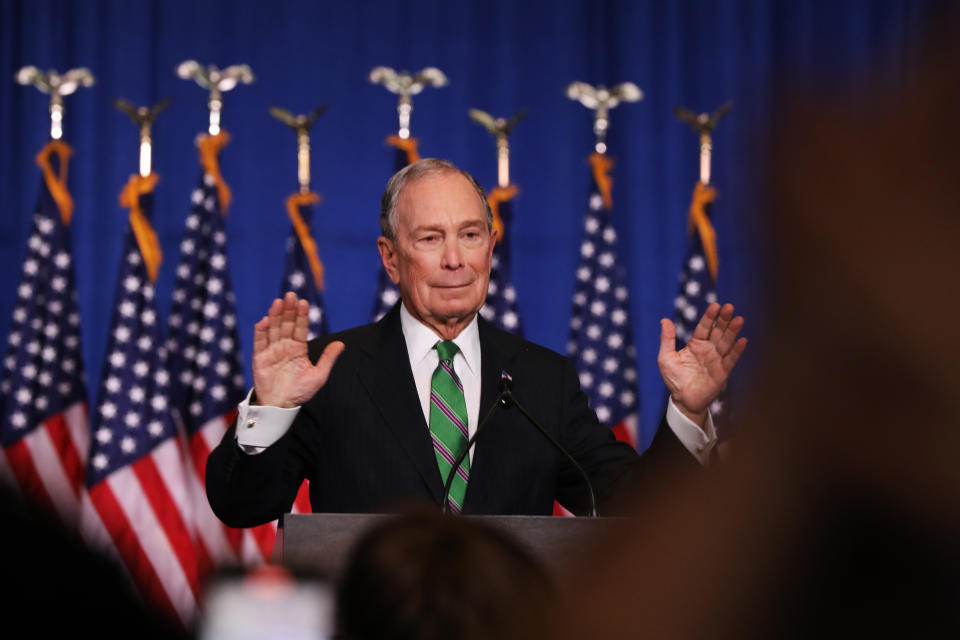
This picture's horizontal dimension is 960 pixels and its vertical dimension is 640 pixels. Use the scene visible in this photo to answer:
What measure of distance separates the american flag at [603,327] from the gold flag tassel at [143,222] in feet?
7.72

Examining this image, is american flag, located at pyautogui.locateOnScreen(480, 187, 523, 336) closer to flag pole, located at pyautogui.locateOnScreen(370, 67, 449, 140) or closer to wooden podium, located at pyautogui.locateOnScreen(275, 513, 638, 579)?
flag pole, located at pyautogui.locateOnScreen(370, 67, 449, 140)

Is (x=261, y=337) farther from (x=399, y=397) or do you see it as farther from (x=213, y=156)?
(x=213, y=156)

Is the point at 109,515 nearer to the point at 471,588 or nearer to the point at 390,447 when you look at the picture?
the point at 390,447

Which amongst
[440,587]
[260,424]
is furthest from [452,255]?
[440,587]

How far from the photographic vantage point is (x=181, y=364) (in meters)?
5.63

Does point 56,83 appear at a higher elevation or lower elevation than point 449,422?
higher

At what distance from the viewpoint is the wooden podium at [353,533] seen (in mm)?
1972

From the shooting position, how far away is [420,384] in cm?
300

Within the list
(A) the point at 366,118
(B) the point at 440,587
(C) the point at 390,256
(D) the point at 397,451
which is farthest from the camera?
(A) the point at 366,118

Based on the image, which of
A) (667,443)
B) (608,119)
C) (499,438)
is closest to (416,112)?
(608,119)

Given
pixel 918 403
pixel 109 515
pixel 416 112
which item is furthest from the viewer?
pixel 416 112

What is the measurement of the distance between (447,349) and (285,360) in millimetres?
703

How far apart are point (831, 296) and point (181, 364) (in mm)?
5568

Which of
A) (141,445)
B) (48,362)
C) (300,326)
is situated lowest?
(141,445)
